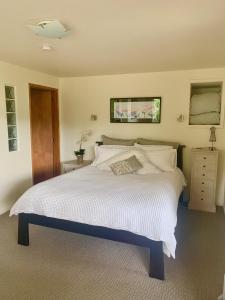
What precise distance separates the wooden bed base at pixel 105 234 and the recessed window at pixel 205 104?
246 centimetres

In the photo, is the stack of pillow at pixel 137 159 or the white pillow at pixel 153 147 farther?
the white pillow at pixel 153 147

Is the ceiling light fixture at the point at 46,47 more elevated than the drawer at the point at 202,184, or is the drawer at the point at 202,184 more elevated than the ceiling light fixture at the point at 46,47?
the ceiling light fixture at the point at 46,47

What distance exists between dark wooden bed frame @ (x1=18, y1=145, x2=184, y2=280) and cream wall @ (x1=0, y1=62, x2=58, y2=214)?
1.13 metres

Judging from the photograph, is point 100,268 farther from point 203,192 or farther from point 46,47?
point 46,47

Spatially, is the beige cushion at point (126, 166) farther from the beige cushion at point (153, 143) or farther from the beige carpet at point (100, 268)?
the beige carpet at point (100, 268)

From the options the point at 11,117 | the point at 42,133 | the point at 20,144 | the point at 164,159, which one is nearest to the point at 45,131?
the point at 42,133

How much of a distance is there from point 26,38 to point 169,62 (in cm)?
193

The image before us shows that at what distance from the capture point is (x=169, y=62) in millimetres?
3312

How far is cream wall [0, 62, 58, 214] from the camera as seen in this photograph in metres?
3.46

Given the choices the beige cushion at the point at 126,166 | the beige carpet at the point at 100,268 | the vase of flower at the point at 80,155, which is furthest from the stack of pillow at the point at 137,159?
the beige carpet at the point at 100,268

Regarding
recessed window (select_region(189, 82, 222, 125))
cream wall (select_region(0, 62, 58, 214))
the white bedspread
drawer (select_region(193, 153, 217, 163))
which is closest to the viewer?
the white bedspread

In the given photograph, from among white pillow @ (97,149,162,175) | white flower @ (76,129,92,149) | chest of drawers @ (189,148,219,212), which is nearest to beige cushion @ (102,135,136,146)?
white flower @ (76,129,92,149)

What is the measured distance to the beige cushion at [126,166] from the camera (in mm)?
3340

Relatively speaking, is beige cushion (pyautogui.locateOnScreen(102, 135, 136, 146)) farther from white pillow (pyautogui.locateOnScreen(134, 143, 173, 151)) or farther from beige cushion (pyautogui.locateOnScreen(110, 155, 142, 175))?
beige cushion (pyautogui.locateOnScreen(110, 155, 142, 175))
